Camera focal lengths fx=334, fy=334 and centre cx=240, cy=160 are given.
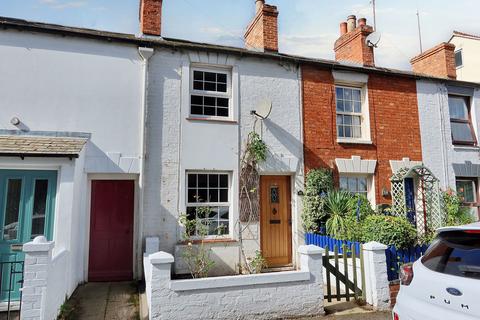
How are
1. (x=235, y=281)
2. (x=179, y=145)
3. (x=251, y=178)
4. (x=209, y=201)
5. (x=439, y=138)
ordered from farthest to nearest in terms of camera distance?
(x=439, y=138), (x=251, y=178), (x=209, y=201), (x=179, y=145), (x=235, y=281)

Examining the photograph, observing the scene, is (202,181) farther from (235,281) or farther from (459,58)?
(459,58)

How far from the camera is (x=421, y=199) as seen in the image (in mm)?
10133

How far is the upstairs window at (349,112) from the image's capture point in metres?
9.95

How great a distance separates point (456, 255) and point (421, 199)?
305 inches

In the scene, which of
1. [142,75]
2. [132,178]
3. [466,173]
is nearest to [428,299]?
[132,178]

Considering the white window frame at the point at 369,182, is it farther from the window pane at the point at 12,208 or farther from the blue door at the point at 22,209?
the window pane at the point at 12,208

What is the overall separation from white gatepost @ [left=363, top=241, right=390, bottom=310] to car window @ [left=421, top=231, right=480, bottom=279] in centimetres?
270

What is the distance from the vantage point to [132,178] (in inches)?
314

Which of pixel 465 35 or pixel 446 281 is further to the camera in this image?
pixel 465 35

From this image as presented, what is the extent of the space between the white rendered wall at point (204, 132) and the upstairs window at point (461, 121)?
586 centimetres

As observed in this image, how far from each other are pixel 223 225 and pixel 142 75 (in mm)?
4181

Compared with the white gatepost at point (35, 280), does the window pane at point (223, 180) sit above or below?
above

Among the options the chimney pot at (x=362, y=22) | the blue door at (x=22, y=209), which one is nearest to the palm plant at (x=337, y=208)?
the chimney pot at (x=362, y=22)

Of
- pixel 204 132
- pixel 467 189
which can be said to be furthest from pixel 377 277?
pixel 467 189
